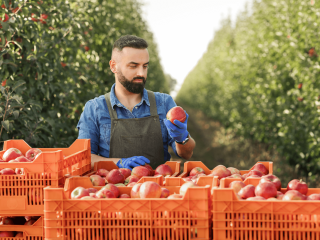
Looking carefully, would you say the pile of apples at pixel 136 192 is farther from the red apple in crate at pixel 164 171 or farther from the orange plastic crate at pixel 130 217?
the red apple in crate at pixel 164 171

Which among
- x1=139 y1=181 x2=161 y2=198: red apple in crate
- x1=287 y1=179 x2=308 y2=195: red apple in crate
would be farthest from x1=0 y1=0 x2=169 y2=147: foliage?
x1=287 y1=179 x2=308 y2=195: red apple in crate

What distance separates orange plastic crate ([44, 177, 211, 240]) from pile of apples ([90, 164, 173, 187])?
1.61 feet

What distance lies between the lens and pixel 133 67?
3.02 meters

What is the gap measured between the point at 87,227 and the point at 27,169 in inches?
21.2

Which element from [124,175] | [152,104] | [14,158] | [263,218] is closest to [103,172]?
[124,175]

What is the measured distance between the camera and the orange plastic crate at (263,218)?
1621 millimetres

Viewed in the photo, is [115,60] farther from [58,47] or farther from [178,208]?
[178,208]

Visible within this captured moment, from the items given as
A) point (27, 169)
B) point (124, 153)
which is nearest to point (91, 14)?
point (124, 153)

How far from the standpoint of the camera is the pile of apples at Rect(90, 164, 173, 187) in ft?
7.47

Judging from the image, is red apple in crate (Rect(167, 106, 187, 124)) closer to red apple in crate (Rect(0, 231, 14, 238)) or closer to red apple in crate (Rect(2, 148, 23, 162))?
red apple in crate (Rect(2, 148, 23, 162))

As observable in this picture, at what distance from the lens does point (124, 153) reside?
10.1ft

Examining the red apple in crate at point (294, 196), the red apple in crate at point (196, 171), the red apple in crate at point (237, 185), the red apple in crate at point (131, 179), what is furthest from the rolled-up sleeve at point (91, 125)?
the red apple in crate at point (294, 196)

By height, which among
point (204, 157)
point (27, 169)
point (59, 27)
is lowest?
point (204, 157)

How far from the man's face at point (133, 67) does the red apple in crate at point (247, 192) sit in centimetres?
146
